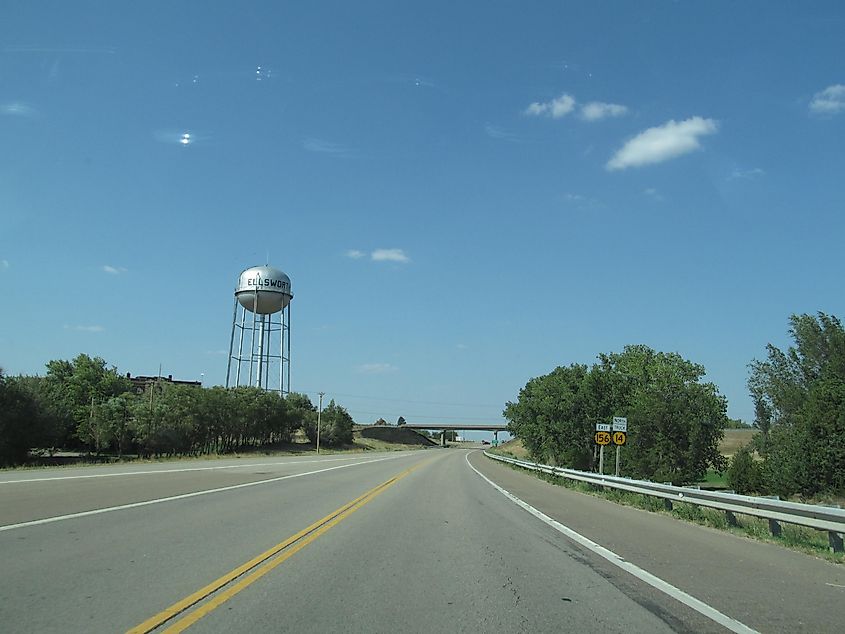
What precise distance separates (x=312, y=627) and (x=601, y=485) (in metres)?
22.4

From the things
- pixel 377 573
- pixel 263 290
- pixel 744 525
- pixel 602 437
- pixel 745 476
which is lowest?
pixel 745 476

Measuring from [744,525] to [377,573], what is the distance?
1040 cm

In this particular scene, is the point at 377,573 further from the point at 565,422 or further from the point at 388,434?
the point at 388,434

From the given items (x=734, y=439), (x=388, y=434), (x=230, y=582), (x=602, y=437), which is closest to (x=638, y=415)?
(x=602, y=437)

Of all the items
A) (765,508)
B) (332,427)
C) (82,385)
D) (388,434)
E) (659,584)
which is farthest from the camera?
(388,434)

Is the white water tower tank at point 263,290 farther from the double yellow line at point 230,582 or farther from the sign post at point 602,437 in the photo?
the double yellow line at point 230,582

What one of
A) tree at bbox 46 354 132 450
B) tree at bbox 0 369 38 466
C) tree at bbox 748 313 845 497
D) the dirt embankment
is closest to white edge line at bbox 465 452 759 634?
tree at bbox 748 313 845 497

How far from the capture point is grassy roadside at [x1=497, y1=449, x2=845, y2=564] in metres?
12.5

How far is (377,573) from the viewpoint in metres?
8.91

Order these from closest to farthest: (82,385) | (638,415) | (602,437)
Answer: (602,437), (638,415), (82,385)

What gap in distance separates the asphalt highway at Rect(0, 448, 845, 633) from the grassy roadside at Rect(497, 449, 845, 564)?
0.59 metres

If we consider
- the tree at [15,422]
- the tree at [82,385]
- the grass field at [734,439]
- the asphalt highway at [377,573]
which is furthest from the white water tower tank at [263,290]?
the asphalt highway at [377,573]

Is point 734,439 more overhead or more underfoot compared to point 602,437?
more underfoot

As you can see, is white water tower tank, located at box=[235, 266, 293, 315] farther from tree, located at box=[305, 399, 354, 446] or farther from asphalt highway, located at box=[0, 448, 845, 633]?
asphalt highway, located at box=[0, 448, 845, 633]
